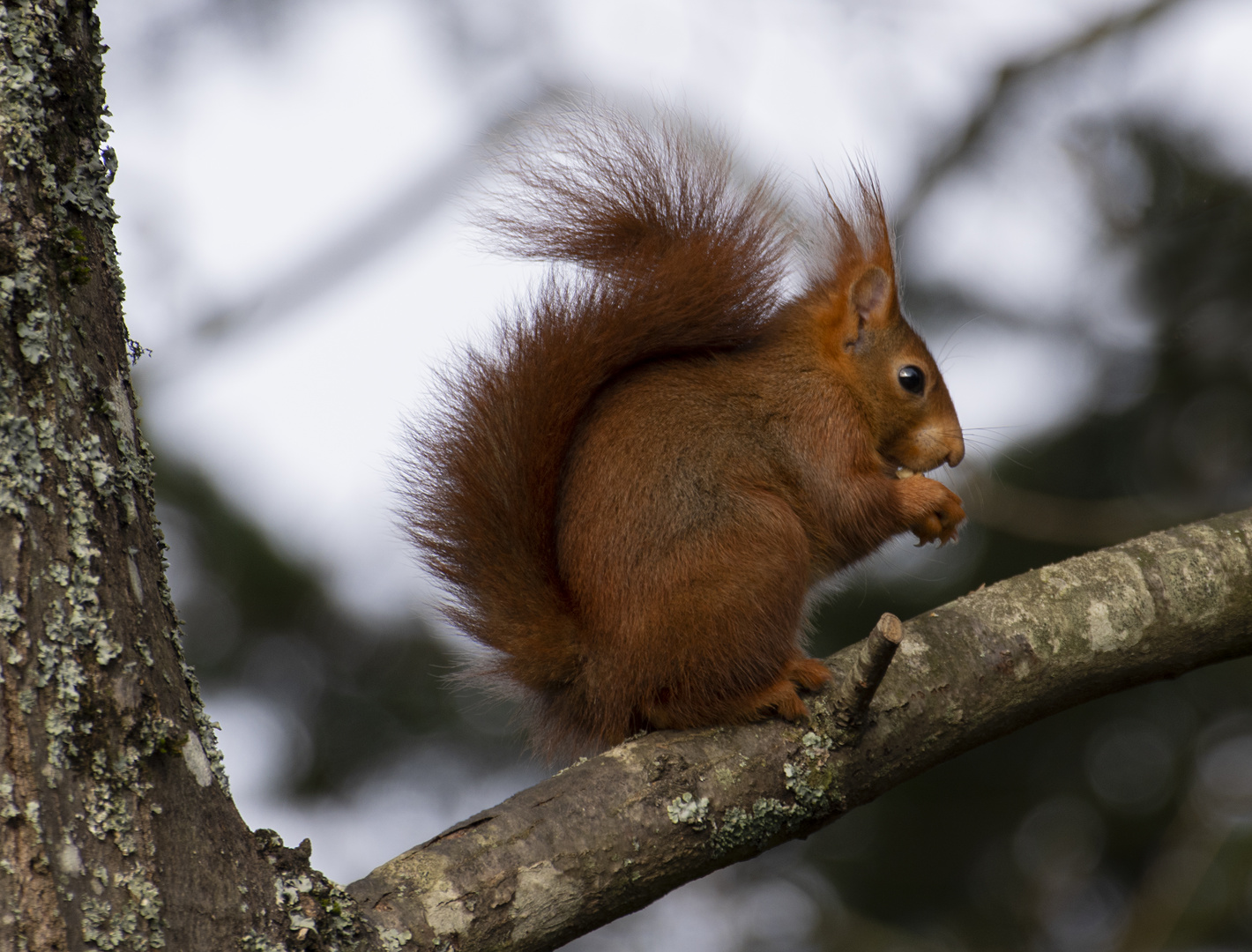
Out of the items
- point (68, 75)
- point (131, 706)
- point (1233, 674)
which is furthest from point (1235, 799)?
point (68, 75)

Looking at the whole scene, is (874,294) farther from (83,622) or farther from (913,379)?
(83,622)

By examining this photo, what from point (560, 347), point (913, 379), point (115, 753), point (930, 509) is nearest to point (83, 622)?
point (115, 753)

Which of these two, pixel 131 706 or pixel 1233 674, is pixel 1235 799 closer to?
pixel 1233 674

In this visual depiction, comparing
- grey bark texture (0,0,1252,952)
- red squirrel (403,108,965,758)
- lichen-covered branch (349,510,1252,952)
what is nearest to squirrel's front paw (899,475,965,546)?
red squirrel (403,108,965,758)

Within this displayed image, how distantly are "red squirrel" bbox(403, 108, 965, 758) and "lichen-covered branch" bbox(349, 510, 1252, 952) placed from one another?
13 cm

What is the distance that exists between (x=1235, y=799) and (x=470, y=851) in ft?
8.59

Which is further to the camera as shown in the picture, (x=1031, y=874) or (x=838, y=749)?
(x=1031, y=874)

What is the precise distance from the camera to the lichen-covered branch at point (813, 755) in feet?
4.25

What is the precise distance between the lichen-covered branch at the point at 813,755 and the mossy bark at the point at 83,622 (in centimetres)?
23

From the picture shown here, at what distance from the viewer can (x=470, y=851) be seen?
131cm

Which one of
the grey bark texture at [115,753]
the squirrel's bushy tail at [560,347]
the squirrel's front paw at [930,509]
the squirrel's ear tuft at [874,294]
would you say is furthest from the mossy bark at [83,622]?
the squirrel's ear tuft at [874,294]

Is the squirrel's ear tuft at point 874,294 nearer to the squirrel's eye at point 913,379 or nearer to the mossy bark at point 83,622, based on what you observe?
the squirrel's eye at point 913,379

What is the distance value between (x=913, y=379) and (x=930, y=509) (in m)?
0.34

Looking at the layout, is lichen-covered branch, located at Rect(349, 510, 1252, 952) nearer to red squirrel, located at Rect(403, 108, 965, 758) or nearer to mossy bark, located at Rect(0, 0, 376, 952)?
red squirrel, located at Rect(403, 108, 965, 758)
